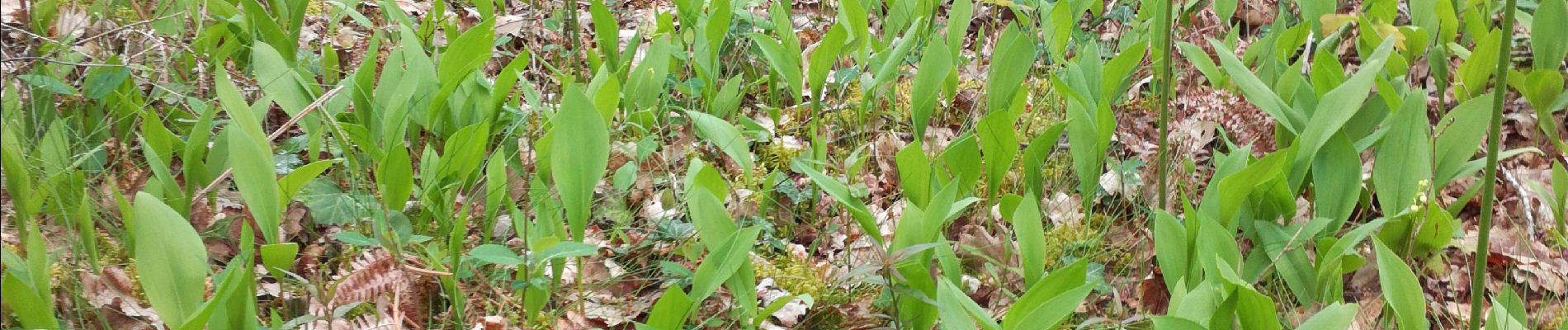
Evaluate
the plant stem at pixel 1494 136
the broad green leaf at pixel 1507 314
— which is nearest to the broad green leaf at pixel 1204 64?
the broad green leaf at pixel 1507 314

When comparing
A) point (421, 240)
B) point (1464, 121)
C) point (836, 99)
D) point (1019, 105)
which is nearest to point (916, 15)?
point (836, 99)

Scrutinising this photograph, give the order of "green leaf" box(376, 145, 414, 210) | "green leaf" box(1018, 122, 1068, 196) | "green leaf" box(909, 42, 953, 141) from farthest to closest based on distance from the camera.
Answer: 1. "green leaf" box(909, 42, 953, 141)
2. "green leaf" box(1018, 122, 1068, 196)
3. "green leaf" box(376, 145, 414, 210)

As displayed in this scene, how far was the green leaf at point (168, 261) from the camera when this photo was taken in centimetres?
156

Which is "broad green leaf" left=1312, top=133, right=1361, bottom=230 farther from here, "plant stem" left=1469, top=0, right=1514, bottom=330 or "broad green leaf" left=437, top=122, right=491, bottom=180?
"broad green leaf" left=437, top=122, right=491, bottom=180

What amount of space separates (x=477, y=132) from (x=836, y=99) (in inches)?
47.8

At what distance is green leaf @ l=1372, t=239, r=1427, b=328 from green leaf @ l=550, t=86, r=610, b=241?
125 cm

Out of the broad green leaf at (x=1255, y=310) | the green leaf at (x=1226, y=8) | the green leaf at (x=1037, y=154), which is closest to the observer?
the broad green leaf at (x=1255, y=310)

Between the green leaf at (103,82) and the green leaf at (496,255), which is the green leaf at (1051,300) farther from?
the green leaf at (103,82)

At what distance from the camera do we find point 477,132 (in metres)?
2.20

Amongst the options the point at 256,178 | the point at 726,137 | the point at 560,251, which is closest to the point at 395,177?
the point at 256,178

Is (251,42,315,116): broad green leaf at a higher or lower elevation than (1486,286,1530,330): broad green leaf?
higher

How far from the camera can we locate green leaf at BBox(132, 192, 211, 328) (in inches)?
61.4

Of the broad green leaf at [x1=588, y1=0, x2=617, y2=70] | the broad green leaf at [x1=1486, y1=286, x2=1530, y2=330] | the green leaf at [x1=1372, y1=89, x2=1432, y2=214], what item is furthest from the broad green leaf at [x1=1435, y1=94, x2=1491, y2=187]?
the broad green leaf at [x1=588, y1=0, x2=617, y2=70]

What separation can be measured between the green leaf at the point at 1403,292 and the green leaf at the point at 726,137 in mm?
1170
